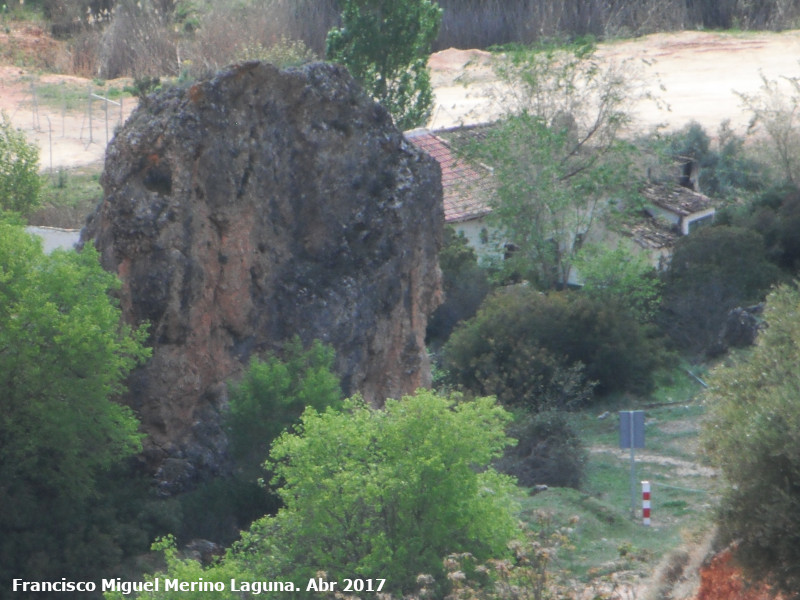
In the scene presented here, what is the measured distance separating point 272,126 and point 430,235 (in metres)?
2.66

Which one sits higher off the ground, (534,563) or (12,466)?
(534,563)

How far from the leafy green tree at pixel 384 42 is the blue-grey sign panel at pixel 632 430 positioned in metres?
16.0

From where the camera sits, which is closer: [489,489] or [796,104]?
[489,489]

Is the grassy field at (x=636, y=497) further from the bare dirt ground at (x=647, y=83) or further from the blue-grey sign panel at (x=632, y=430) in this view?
the bare dirt ground at (x=647, y=83)

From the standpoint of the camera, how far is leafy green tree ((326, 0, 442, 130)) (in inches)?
1139

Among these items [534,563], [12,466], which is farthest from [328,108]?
[534,563]

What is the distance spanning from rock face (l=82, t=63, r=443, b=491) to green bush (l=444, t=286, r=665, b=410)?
4.97 meters

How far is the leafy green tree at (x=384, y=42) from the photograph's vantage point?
94.9 feet

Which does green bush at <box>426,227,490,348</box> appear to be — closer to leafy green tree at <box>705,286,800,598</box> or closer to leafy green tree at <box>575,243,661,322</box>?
leafy green tree at <box>575,243,661,322</box>

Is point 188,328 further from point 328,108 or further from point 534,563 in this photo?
point 534,563

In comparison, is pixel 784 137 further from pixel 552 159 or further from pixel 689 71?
pixel 689 71

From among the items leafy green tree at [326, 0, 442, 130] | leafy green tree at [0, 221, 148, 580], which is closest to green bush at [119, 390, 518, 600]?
leafy green tree at [0, 221, 148, 580]

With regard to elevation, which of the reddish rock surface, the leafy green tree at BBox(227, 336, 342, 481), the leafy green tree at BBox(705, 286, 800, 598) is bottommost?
the leafy green tree at BBox(227, 336, 342, 481)

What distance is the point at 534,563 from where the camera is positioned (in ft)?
26.6
